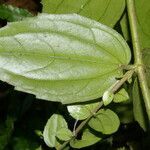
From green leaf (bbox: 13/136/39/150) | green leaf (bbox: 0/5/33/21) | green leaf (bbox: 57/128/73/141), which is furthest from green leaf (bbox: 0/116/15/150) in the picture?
green leaf (bbox: 57/128/73/141)

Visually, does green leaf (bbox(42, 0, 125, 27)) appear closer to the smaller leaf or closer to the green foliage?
the green foliage

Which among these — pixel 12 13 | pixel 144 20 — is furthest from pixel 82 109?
pixel 12 13

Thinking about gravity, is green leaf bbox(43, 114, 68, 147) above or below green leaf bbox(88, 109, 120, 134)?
below

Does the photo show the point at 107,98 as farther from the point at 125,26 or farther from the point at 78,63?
the point at 125,26

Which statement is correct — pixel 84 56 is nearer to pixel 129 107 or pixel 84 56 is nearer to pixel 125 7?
pixel 125 7

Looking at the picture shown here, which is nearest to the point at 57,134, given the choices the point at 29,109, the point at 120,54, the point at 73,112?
the point at 73,112

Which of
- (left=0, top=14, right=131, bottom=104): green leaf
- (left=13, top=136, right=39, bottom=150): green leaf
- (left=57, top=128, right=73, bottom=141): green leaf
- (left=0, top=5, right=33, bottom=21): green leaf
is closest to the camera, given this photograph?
(left=0, top=14, right=131, bottom=104): green leaf

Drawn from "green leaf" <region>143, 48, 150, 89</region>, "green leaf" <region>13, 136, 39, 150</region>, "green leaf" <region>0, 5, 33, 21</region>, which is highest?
"green leaf" <region>143, 48, 150, 89</region>
